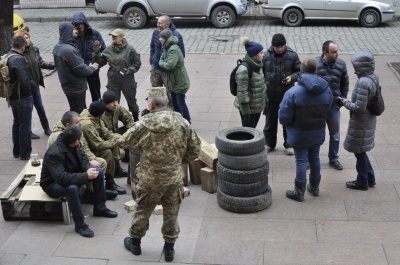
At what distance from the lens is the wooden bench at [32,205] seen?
6.95 meters

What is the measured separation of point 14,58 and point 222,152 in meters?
3.40

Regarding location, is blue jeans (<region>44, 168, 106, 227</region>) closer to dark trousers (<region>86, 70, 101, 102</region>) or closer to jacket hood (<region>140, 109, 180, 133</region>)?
jacket hood (<region>140, 109, 180, 133</region>)

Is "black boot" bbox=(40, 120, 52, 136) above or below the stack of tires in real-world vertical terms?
below

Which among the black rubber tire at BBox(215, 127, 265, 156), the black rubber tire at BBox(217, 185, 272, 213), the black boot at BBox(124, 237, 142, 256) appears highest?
the black rubber tire at BBox(215, 127, 265, 156)

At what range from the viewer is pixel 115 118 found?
26.6 feet

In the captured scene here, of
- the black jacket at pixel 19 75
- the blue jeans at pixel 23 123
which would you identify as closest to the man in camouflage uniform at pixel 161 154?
the black jacket at pixel 19 75

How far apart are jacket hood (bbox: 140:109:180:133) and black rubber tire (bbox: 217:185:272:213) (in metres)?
1.75

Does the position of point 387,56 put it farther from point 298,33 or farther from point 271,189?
point 271,189

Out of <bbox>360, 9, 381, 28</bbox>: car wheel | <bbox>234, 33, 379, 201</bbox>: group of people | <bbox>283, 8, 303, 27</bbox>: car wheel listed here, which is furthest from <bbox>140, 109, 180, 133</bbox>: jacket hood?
<bbox>360, 9, 381, 28</bbox>: car wheel

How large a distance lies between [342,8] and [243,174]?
1245cm

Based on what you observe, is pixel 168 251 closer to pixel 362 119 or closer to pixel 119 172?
pixel 119 172

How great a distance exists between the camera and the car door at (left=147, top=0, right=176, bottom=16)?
61.1 ft

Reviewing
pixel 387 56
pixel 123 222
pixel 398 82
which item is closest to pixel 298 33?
pixel 387 56

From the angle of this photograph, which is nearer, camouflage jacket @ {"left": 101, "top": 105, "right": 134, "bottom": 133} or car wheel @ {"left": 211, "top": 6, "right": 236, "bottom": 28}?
camouflage jacket @ {"left": 101, "top": 105, "right": 134, "bottom": 133}
